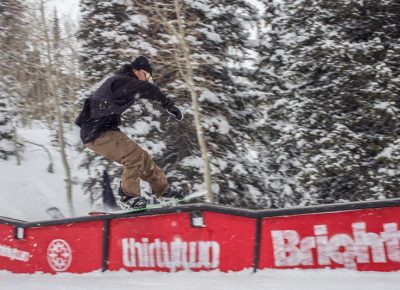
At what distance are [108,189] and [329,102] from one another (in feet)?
32.3

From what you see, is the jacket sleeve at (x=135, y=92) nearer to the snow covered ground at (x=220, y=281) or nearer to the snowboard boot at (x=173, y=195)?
the snowboard boot at (x=173, y=195)

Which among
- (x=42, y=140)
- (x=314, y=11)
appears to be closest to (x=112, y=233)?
(x=314, y=11)

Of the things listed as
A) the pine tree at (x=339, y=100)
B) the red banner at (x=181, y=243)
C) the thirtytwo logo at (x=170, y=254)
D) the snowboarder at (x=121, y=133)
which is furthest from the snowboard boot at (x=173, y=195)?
the pine tree at (x=339, y=100)

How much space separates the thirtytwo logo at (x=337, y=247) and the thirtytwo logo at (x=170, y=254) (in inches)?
32.7

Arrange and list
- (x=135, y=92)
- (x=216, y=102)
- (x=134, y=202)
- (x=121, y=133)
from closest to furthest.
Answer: (x=135, y=92), (x=134, y=202), (x=121, y=133), (x=216, y=102)

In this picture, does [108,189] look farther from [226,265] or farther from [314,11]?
[314,11]

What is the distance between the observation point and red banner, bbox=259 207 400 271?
462cm

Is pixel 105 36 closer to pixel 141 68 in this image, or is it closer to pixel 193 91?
pixel 193 91

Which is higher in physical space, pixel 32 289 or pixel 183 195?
pixel 183 195

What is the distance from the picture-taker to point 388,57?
13.1 meters

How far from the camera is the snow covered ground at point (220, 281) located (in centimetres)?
440

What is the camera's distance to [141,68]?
19.6 ft

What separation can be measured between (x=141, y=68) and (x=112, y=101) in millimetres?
594

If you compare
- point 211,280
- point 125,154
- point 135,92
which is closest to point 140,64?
point 135,92
